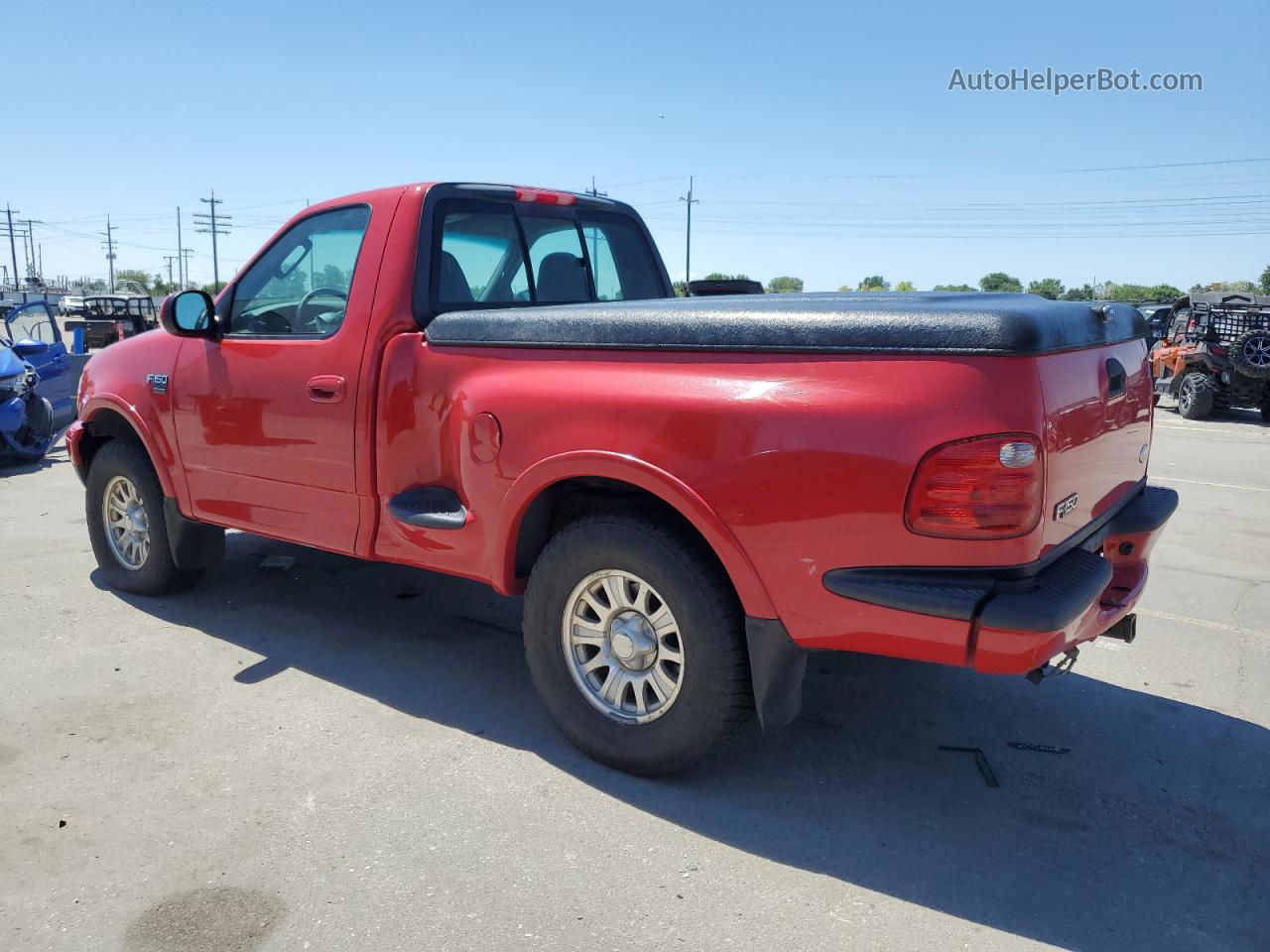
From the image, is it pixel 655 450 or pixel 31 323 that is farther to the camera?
pixel 31 323

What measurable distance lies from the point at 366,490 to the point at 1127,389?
9.43 feet

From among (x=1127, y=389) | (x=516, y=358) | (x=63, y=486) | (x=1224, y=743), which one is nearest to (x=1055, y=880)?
(x=1224, y=743)

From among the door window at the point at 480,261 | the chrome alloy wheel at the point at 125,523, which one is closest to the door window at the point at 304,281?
the door window at the point at 480,261

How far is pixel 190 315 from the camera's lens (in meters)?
4.53

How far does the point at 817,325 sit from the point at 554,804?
1.74m

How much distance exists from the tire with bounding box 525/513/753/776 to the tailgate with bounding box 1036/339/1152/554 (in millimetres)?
995

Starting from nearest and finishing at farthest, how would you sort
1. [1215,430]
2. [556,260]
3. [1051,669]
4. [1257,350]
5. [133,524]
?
[1051,669] < [556,260] < [133,524] < [1215,430] < [1257,350]

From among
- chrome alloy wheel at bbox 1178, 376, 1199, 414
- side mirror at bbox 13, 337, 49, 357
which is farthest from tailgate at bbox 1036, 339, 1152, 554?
chrome alloy wheel at bbox 1178, 376, 1199, 414

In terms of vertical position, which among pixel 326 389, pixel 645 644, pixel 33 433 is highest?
pixel 326 389

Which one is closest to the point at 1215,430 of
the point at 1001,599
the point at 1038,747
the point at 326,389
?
the point at 1038,747

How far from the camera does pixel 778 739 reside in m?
3.65

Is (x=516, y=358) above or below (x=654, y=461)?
above

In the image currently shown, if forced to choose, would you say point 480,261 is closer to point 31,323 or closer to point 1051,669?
point 1051,669

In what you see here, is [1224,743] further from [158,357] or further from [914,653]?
[158,357]
